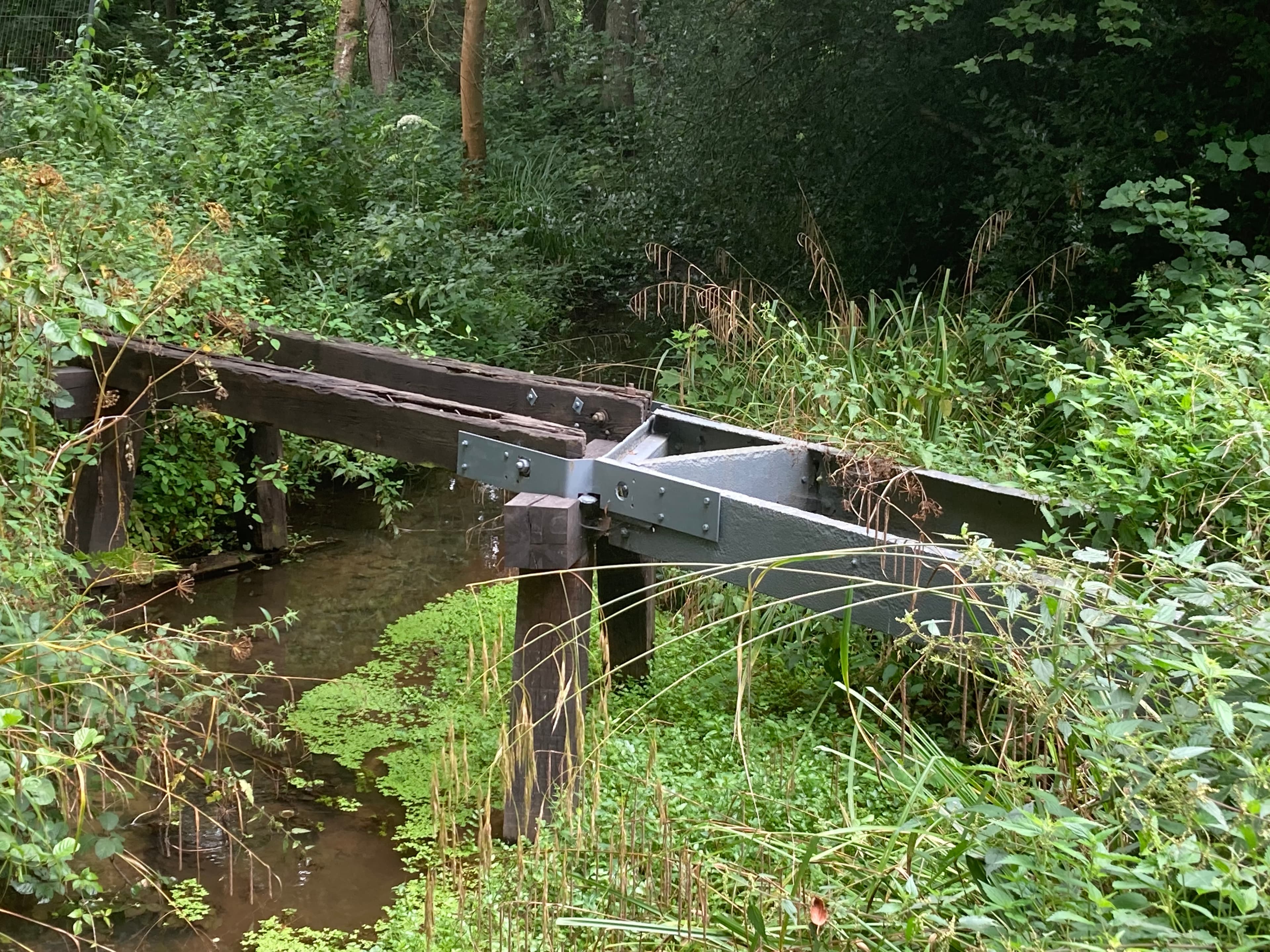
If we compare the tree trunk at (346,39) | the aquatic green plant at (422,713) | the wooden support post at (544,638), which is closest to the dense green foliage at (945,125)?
the tree trunk at (346,39)

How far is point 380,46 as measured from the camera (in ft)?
44.9

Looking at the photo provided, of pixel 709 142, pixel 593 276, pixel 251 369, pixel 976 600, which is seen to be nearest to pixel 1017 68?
pixel 709 142

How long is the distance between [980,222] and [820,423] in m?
3.30

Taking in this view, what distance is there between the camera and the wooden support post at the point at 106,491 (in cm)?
515

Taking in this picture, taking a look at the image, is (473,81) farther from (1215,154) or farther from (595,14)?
(595,14)

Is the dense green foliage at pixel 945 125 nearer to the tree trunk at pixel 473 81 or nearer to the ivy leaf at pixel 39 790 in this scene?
the tree trunk at pixel 473 81

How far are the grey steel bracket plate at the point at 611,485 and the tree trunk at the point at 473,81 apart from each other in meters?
7.91

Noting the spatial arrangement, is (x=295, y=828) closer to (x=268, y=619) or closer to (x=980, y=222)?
(x=268, y=619)

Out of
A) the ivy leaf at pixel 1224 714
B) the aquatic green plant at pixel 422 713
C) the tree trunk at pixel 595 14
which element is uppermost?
the tree trunk at pixel 595 14

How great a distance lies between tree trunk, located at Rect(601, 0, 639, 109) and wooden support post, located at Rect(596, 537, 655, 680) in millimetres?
10658

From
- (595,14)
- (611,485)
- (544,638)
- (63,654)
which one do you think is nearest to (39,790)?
(63,654)

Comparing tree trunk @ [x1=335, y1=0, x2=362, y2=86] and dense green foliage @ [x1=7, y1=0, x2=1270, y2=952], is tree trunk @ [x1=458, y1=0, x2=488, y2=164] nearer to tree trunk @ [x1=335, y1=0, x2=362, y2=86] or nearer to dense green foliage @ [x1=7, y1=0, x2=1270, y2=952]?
dense green foliage @ [x1=7, y1=0, x2=1270, y2=952]

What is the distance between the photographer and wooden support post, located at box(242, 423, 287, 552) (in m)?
6.20

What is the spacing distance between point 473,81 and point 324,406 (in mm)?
7432
